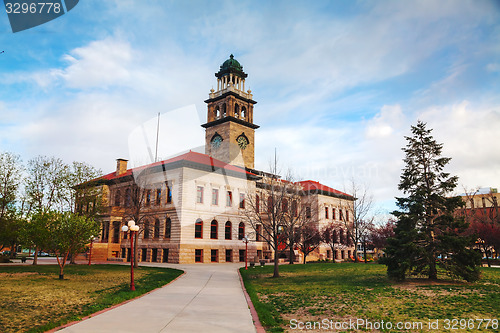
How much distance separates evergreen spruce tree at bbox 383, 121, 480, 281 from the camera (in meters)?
17.3

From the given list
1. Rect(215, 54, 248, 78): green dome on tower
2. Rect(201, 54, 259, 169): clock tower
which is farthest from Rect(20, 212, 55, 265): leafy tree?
Rect(215, 54, 248, 78): green dome on tower

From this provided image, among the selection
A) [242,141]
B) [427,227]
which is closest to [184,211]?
[242,141]

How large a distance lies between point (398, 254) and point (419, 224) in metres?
2.32

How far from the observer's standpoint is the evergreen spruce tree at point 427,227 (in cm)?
1733

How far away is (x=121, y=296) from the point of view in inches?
533

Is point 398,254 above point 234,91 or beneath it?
beneath

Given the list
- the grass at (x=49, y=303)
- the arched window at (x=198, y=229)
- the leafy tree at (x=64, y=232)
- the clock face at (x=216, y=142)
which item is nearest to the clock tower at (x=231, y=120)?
the clock face at (x=216, y=142)

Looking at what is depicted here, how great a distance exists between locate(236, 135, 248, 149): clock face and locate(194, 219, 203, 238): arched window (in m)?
22.2

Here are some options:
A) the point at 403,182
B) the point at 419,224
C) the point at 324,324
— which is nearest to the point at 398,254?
the point at 419,224

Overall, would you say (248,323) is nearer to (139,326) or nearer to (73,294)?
(139,326)

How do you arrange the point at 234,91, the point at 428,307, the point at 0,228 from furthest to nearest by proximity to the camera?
1. the point at 234,91
2. the point at 0,228
3. the point at 428,307

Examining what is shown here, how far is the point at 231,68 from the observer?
6400 centimetres

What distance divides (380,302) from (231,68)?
187 feet

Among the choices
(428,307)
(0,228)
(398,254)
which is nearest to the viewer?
(428,307)
